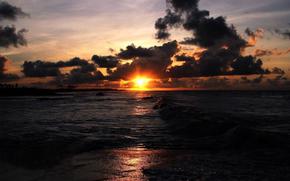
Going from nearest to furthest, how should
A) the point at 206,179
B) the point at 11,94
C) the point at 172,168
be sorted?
the point at 206,179
the point at 172,168
the point at 11,94

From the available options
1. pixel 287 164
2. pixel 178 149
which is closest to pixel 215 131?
pixel 178 149

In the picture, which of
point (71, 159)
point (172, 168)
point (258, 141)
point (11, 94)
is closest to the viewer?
point (172, 168)

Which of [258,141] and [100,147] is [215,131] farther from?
[100,147]

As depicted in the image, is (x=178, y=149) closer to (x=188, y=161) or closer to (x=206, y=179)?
(x=188, y=161)

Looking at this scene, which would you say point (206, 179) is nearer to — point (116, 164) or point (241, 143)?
point (116, 164)

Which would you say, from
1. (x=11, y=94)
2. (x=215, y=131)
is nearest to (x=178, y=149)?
(x=215, y=131)

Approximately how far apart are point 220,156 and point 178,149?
233cm

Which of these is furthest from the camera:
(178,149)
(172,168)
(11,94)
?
(11,94)

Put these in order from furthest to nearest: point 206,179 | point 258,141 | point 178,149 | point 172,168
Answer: point 258,141 < point 178,149 < point 172,168 < point 206,179

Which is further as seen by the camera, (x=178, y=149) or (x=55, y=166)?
(x=178, y=149)

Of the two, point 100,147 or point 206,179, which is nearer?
point 206,179

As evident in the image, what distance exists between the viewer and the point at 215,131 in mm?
20891

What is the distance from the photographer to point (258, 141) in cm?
1619

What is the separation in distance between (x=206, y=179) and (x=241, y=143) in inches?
266
